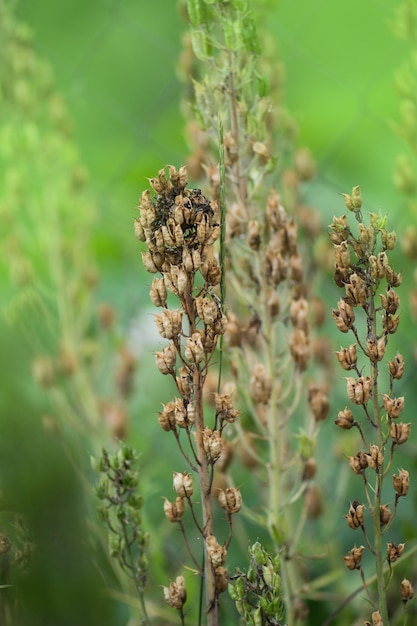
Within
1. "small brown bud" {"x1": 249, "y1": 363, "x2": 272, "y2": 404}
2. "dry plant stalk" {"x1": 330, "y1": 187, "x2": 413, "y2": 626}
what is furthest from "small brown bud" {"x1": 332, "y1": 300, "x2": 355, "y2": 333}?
"small brown bud" {"x1": 249, "y1": 363, "x2": 272, "y2": 404}

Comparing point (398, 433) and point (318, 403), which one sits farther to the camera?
point (318, 403)

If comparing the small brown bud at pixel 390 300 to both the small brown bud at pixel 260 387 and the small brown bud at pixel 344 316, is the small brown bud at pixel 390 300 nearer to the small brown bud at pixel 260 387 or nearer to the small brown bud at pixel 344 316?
the small brown bud at pixel 344 316

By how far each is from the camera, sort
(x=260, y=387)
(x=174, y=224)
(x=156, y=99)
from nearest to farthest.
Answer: (x=174, y=224)
(x=260, y=387)
(x=156, y=99)

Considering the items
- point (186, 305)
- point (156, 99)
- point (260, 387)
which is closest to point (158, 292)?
point (186, 305)

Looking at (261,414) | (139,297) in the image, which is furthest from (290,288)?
(139,297)

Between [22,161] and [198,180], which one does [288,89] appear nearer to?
[22,161]

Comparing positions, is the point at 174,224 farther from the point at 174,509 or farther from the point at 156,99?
the point at 156,99
